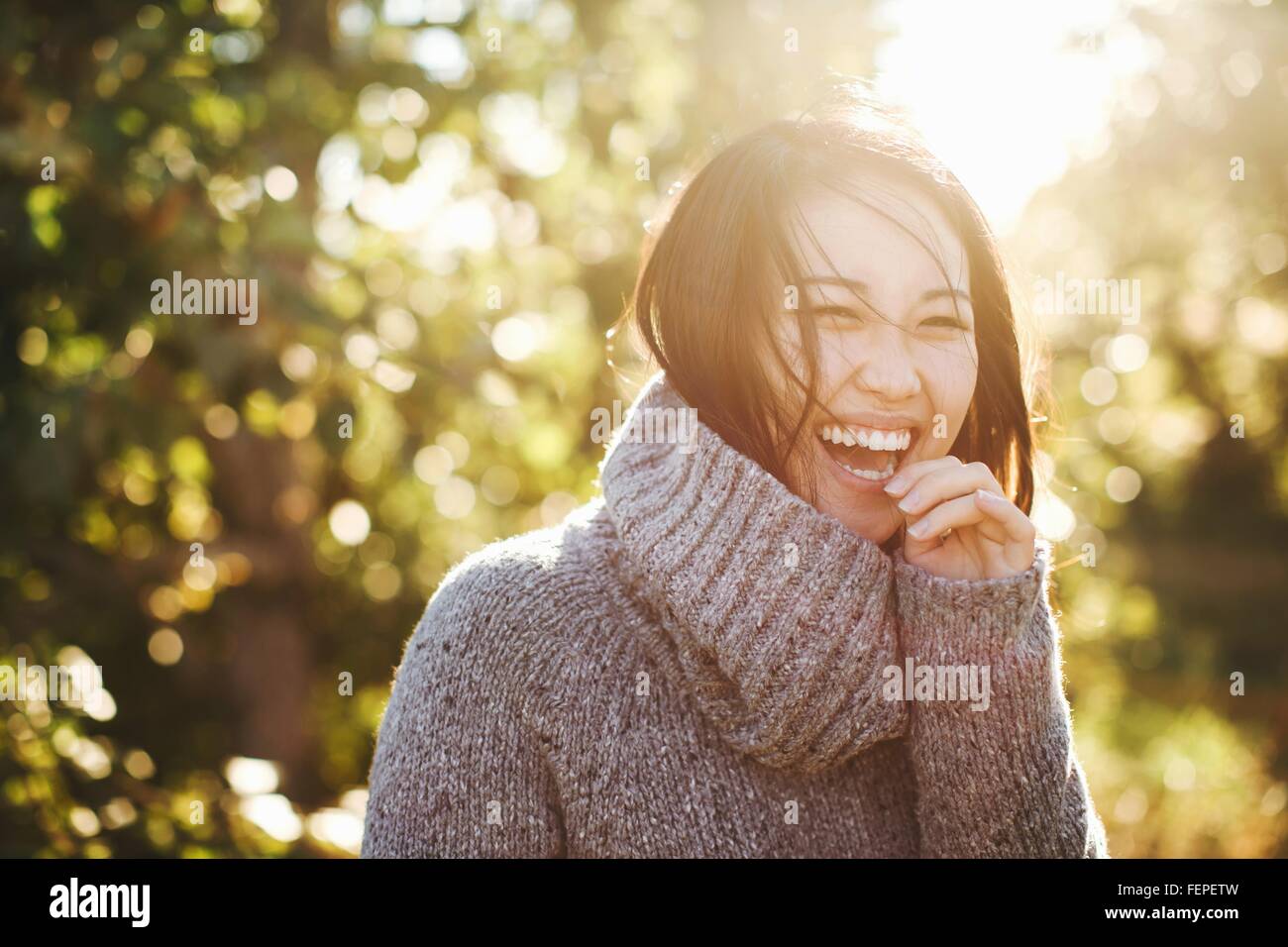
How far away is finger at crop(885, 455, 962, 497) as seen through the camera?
1500mm

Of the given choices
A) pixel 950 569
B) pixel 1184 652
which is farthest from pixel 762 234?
pixel 1184 652

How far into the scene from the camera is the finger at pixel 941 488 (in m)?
1.46

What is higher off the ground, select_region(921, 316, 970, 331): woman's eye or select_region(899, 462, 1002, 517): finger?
select_region(921, 316, 970, 331): woman's eye

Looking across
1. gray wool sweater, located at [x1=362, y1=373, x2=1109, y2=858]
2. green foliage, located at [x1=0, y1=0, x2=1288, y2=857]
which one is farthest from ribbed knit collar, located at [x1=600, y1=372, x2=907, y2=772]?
green foliage, located at [x1=0, y1=0, x2=1288, y2=857]

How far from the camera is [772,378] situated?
5.08ft

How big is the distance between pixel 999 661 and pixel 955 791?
0.65ft

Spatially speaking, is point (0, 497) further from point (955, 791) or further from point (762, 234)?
point (955, 791)

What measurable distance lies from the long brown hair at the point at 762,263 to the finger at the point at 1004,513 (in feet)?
0.92

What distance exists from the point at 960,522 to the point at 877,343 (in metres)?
0.30

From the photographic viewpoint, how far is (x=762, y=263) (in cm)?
157

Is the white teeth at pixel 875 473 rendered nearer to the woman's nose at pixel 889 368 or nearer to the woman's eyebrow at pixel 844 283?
the woman's nose at pixel 889 368

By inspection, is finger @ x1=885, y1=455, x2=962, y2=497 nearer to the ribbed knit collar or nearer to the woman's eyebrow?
the ribbed knit collar

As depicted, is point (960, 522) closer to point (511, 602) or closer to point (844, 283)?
point (844, 283)

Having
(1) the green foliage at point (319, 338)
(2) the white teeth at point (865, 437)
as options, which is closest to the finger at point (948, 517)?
(2) the white teeth at point (865, 437)
